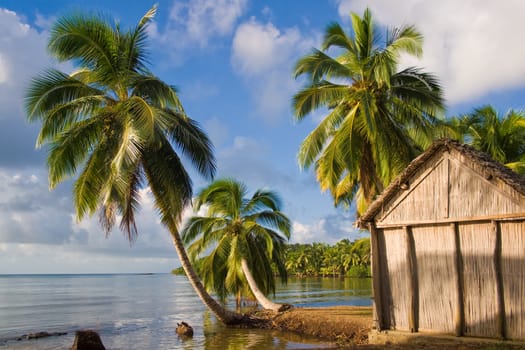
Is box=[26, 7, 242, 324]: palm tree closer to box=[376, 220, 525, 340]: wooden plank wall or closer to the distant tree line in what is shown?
box=[376, 220, 525, 340]: wooden plank wall

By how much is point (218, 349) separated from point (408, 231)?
671cm

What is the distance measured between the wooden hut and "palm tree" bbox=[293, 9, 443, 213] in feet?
11.2

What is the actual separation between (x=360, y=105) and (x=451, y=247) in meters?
5.90

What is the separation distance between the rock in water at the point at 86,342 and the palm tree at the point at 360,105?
8.50 meters

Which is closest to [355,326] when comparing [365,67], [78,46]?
[365,67]

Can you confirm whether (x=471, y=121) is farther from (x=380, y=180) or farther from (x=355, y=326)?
(x=355, y=326)

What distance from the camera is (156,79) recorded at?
15.4 meters

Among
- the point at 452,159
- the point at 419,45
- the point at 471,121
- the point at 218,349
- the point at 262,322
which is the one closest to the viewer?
the point at 452,159

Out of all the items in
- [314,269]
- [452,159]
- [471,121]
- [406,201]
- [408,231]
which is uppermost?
[471,121]

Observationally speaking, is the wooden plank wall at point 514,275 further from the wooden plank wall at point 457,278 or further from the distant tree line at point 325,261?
the distant tree line at point 325,261

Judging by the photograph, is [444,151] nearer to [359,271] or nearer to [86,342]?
[86,342]

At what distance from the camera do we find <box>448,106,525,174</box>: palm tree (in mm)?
20984

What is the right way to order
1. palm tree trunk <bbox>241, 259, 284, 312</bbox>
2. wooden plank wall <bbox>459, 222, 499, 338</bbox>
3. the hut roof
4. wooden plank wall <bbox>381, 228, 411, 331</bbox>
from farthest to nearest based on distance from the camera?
1. palm tree trunk <bbox>241, 259, 284, 312</bbox>
2. wooden plank wall <bbox>381, 228, 411, 331</bbox>
3. wooden plank wall <bbox>459, 222, 499, 338</bbox>
4. the hut roof

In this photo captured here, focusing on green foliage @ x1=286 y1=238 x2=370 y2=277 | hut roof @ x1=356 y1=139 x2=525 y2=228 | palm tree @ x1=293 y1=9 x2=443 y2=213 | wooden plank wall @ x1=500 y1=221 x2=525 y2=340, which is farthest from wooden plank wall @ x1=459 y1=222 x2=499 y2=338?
green foliage @ x1=286 y1=238 x2=370 y2=277
